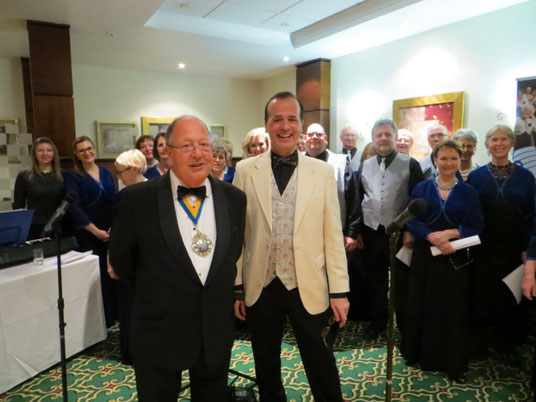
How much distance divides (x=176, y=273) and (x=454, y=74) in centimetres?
515

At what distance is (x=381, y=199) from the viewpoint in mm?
3074

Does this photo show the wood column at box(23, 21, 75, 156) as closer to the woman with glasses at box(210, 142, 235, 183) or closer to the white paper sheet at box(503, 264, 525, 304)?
the woman with glasses at box(210, 142, 235, 183)

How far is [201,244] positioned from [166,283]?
19 cm

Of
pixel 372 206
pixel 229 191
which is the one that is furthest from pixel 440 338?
pixel 229 191

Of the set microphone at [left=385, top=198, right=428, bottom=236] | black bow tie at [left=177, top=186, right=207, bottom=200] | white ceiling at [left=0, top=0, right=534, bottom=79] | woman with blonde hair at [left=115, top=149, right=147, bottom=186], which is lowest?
microphone at [left=385, top=198, right=428, bottom=236]

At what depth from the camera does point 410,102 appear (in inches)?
228

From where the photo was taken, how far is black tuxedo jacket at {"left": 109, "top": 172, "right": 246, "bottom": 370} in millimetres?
1421

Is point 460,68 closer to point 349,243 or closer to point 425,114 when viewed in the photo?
point 425,114

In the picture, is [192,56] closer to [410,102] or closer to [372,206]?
[410,102]

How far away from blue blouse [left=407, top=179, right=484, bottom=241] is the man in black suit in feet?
5.49

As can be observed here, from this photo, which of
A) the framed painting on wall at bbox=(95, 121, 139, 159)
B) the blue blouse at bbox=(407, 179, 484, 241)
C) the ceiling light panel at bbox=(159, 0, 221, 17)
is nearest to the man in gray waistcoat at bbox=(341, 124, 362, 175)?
the blue blouse at bbox=(407, 179, 484, 241)

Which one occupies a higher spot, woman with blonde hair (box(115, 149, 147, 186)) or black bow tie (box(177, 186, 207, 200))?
woman with blonde hair (box(115, 149, 147, 186))

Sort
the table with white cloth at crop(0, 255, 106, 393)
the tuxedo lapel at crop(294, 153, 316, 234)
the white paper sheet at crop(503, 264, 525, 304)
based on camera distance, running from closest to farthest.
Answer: the tuxedo lapel at crop(294, 153, 316, 234) → the table with white cloth at crop(0, 255, 106, 393) → the white paper sheet at crop(503, 264, 525, 304)

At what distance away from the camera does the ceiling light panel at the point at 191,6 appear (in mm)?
4883
